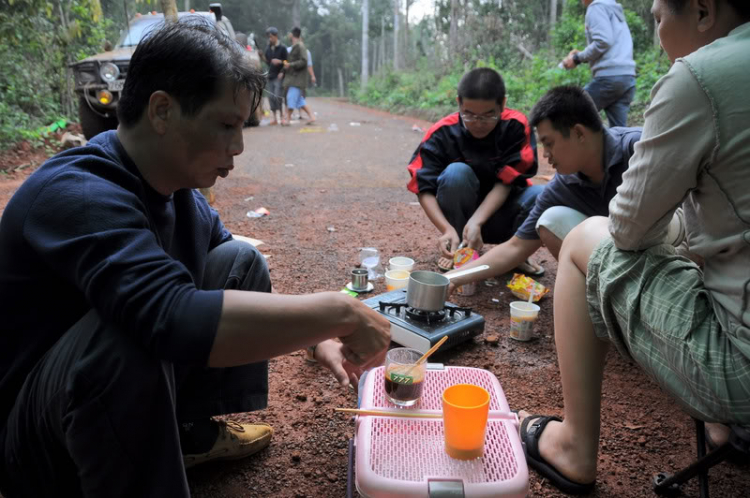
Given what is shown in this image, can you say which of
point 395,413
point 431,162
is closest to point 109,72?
point 431,162

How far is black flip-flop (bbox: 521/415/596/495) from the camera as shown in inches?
72.2

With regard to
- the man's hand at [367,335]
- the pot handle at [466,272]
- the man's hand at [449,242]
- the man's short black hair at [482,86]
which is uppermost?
the man's short black hair at [482,86]

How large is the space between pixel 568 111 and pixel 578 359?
141 cm

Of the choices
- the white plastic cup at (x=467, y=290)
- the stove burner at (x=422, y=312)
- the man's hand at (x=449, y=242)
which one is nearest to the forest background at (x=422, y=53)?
the man's hand at (x=449, y=242)

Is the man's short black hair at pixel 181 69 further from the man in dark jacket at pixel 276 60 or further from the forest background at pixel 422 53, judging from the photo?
the man in dark jacket at pixel 276 60

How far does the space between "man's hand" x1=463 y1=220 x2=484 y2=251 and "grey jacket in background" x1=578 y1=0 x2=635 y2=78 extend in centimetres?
317

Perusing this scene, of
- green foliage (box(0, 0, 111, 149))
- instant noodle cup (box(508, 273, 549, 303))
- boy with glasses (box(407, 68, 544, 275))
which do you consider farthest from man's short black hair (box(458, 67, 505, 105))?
green foliage (box(0, 0, 111, 149))

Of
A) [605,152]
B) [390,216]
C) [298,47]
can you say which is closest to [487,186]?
[605,152]

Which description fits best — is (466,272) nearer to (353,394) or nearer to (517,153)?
(353,394)

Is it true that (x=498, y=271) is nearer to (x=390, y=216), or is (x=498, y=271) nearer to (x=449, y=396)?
(x=449, y=396)

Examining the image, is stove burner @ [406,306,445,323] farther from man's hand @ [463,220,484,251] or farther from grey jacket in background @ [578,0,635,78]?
grey jacket in background @ [578,0,635,78]

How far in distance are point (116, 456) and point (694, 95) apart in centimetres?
162

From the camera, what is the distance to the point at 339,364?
1.85 m

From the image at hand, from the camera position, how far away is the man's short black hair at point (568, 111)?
8.77 ft
